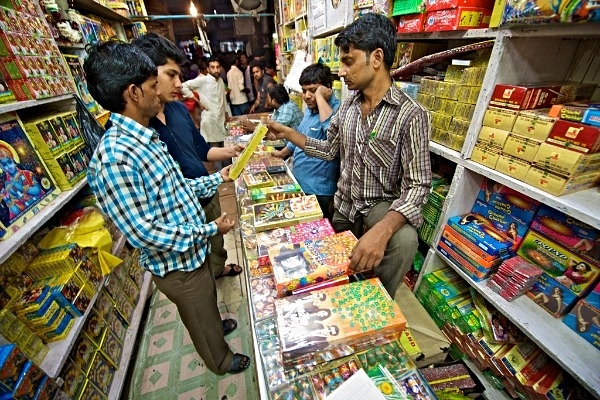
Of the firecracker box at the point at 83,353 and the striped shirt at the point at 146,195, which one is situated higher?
the striped shirt at the point at 146,195

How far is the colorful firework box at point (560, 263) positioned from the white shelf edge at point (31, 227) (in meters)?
2.36

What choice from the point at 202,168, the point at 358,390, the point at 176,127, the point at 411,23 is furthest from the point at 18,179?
the point at 411,23

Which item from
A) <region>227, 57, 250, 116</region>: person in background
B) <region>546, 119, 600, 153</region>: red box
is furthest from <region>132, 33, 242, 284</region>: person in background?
<region>227, 57, 250, 116</region>: person in background

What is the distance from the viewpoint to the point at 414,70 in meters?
1.76

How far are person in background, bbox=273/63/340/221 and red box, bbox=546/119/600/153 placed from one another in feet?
4.34

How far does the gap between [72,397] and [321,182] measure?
2012 millimetres

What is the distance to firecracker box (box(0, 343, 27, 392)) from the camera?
2.99 ft

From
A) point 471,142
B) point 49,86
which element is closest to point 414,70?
point 471,142

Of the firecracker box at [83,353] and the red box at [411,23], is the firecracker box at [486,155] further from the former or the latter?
the firecracker box at [83,353]

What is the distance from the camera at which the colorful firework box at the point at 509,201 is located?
126 centimetres

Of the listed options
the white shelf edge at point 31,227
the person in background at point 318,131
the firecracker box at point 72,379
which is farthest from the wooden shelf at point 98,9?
the firecracker box at point 72,379

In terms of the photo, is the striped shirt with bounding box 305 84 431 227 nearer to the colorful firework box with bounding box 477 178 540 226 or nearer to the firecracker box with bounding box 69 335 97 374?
the colorful firework box with bounding box 477 178 540 226

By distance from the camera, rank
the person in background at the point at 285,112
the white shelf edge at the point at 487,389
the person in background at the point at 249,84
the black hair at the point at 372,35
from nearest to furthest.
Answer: the black hair at the point at 372,35 → the white shelf edge at the point at 487,389 → the person in background at the point at 285,112 → the person in background at the point at 249,84

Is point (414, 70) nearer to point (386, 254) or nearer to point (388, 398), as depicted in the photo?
point (386, 254)
